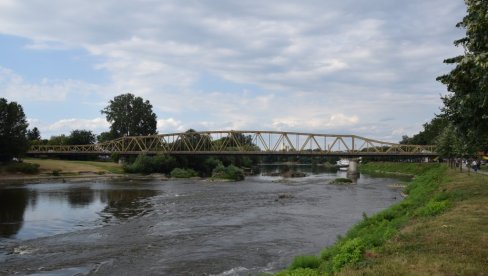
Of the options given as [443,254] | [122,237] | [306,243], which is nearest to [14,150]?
[122,237]

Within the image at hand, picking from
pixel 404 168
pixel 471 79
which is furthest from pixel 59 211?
pixel 404 168

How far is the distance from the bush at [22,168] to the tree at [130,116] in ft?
190

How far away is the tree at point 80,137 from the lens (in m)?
159

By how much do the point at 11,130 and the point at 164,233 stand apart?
238 ft

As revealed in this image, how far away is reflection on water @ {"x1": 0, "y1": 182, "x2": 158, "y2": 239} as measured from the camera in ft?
104

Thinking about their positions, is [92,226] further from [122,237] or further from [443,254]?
[443,254]

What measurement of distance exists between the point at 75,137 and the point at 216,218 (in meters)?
135

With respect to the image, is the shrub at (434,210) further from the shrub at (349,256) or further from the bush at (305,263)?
the bush at (305,263)

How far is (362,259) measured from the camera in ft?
45.7

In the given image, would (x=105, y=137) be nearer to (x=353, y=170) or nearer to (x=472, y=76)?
(x=353, y=170)

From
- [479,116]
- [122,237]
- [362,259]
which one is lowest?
[122,237]

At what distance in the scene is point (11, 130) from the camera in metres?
89.9

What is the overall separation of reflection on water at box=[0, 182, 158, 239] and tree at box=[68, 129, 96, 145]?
10474 cm

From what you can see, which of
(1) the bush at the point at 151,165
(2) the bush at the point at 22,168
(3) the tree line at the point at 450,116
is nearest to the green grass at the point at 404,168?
(3) the tree line at the point at 450,116
